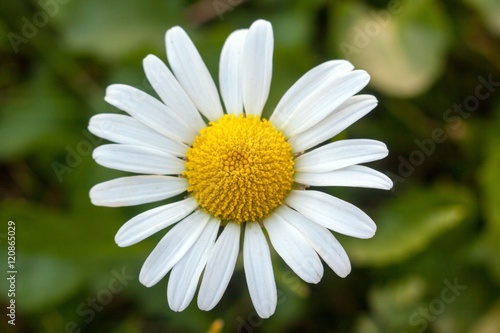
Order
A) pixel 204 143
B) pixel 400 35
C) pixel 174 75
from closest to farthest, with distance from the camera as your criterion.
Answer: pixel 204 143 < pixel 174 75 < pixel 400 35

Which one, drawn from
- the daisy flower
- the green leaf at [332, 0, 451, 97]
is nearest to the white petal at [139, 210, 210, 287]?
the daisy flower

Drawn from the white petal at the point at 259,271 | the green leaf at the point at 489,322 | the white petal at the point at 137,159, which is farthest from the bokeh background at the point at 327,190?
the white petal at the point at 137,159

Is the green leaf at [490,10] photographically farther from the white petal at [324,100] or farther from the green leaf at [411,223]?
the white petal at [324,100]

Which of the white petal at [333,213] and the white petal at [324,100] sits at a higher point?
the white petal at [324,100]

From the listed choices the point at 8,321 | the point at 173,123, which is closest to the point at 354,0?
the point at 173,123

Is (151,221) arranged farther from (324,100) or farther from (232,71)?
(324,100)

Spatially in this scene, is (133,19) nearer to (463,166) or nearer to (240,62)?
(240,62)
